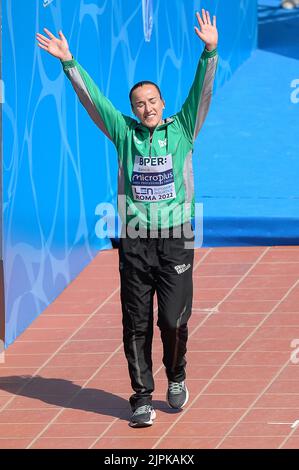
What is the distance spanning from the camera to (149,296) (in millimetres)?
6203

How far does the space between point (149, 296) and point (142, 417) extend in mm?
543

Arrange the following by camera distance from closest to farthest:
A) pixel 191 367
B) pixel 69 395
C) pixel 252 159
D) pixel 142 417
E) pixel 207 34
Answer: pixel 207 34 < pixel 142 417 < pixel 69 395 < pixel 191 367 < pixel 252 159

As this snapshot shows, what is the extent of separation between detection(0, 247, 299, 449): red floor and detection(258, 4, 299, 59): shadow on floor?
6354 mm

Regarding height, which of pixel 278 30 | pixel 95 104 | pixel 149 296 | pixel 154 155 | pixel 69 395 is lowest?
pixel 69 395

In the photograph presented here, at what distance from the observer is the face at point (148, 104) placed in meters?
6.04

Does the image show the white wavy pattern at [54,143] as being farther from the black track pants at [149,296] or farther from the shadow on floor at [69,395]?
the black track pants at [149,296]

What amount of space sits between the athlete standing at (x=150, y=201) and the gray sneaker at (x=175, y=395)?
5.2 inches

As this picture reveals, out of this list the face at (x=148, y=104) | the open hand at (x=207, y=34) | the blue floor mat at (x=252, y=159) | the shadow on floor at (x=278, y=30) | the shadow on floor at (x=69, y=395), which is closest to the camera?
the open hand at (x=207, y=34)

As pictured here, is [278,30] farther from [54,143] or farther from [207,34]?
[207,34]

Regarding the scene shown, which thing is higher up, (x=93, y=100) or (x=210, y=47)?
(x=210, y=47)

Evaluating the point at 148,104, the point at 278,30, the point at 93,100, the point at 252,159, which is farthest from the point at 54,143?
the point at 278,30

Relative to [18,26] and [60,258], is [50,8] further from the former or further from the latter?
[60,258]

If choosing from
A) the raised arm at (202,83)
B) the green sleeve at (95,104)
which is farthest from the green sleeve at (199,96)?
the green sleeve at (95,104)

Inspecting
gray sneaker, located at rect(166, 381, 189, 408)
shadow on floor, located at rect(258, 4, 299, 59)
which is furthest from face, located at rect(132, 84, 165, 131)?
shadow on floor, located at rect(258, 4, 299, 59)
